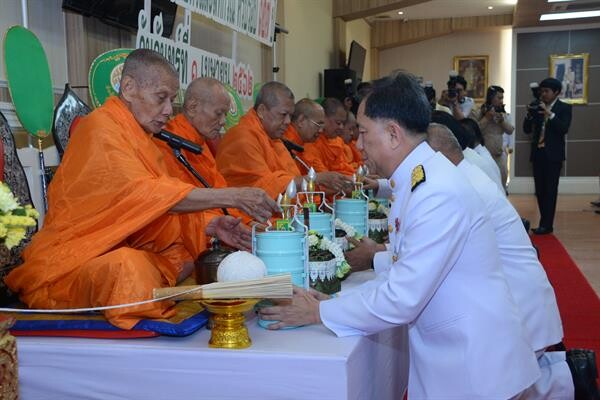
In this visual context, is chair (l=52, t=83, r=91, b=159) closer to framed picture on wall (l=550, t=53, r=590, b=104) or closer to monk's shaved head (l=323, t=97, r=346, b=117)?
monk's shaved head (l=323, t=97, r=346, b=117)

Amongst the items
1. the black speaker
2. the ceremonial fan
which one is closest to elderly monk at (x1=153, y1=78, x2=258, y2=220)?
the ceremonial fan

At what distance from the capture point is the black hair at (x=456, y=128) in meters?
3.24

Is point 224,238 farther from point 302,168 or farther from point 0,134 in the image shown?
point 302,168

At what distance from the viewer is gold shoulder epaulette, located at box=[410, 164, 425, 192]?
1521 mm

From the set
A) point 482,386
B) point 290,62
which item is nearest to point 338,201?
point 482,386

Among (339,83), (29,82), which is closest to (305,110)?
(29,82)

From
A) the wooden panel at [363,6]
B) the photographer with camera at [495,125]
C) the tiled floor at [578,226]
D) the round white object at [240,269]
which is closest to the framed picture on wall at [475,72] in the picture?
the tiled floor at [578,226]

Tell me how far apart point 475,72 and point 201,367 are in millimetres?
11375

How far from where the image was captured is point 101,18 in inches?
128

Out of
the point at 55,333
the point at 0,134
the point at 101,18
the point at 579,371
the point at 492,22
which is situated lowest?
the point at 579,371

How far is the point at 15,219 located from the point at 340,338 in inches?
29.6

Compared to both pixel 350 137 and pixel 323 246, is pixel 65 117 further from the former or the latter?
pixel 350 137

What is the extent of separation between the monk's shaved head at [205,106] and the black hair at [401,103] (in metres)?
1.36

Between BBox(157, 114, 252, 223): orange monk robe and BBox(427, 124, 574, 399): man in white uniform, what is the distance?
39.0 inches
